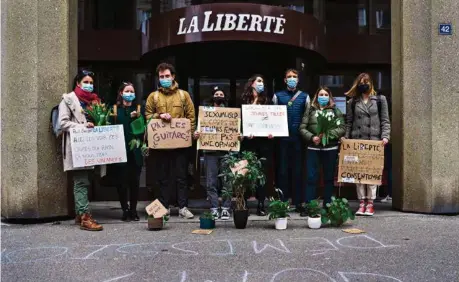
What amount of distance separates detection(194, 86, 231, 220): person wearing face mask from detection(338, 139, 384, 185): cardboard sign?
5.29ft

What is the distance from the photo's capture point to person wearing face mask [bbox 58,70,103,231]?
6.36 m

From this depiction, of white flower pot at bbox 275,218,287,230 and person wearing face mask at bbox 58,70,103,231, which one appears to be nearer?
white flower pot at bbox 275,218,287,230

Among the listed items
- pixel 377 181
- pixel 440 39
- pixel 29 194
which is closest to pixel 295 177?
pixel 377 181

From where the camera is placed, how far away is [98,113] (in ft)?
21.3

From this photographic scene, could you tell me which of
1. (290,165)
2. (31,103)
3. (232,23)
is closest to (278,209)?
(290,165)

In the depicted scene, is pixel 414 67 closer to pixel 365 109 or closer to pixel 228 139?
pixel 365 109

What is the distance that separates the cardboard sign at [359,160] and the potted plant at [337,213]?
82cm

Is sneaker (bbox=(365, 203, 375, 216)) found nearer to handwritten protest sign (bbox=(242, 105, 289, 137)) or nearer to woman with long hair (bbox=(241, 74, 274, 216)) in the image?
woman with long hair (bbox=(241, 74, 274, 216))

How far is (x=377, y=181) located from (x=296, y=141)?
1.20 meters

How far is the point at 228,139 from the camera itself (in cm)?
683

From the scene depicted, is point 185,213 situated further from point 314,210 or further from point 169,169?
point 314,210

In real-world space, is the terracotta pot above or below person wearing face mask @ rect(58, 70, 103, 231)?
below

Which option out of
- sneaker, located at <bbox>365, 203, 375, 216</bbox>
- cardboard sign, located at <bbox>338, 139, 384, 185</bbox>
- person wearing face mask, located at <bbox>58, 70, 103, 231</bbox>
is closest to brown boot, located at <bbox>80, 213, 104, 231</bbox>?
person wearing face mask, located at <bbox>58, 70, 103, 231</bbox>

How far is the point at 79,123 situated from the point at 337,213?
130 inches
